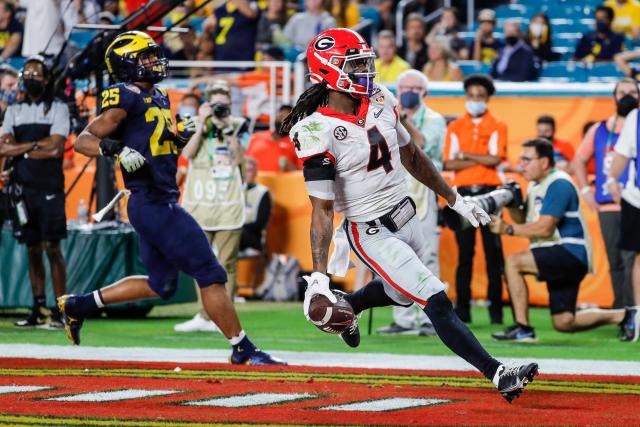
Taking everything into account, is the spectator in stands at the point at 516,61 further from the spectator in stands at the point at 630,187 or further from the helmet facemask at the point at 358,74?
the helmet facemask at the point at 358,74

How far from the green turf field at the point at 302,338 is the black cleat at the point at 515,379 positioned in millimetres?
2967

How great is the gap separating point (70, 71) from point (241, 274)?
151 inches

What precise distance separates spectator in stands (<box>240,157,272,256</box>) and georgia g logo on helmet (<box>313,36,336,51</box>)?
7.75 m

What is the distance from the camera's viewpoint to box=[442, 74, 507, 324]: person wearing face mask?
12.1 meters

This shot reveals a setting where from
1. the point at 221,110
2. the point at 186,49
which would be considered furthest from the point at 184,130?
the point at 186,49

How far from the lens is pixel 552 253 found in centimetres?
1042

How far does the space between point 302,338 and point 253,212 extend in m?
3.82

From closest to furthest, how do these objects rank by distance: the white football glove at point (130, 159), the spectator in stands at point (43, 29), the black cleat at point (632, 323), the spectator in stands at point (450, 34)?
the white football glove at point (130, 159) → the black cleat at point (632, 323) → the spectator in stands at point (43, 29) → the spectator in stands at point (450, 34)

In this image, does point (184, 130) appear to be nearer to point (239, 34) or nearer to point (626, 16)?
point (239, 34)

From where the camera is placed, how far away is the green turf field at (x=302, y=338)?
33.0 feet

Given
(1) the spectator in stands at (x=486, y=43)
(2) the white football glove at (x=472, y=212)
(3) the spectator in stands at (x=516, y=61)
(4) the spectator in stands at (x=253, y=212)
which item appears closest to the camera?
(2) the white football glove at (x=472, y=212)

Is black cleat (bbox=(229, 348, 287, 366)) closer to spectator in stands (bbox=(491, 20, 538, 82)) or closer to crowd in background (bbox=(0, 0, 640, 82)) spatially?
crowd in background (bbox=(0, 0, 640, 82))

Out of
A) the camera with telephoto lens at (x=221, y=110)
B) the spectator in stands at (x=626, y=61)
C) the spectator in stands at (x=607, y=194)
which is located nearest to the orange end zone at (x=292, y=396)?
the camera with telephoto lens at (x=221, y=110)

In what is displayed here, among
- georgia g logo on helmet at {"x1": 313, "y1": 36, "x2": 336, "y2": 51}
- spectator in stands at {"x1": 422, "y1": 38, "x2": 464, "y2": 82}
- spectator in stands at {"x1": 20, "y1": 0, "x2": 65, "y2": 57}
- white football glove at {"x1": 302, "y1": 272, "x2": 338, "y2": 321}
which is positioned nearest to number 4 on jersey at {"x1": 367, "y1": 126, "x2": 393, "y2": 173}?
georgia g logo on helmet at {"x1": 313, "y1": 36, "x2": 336, "y2": 51}
